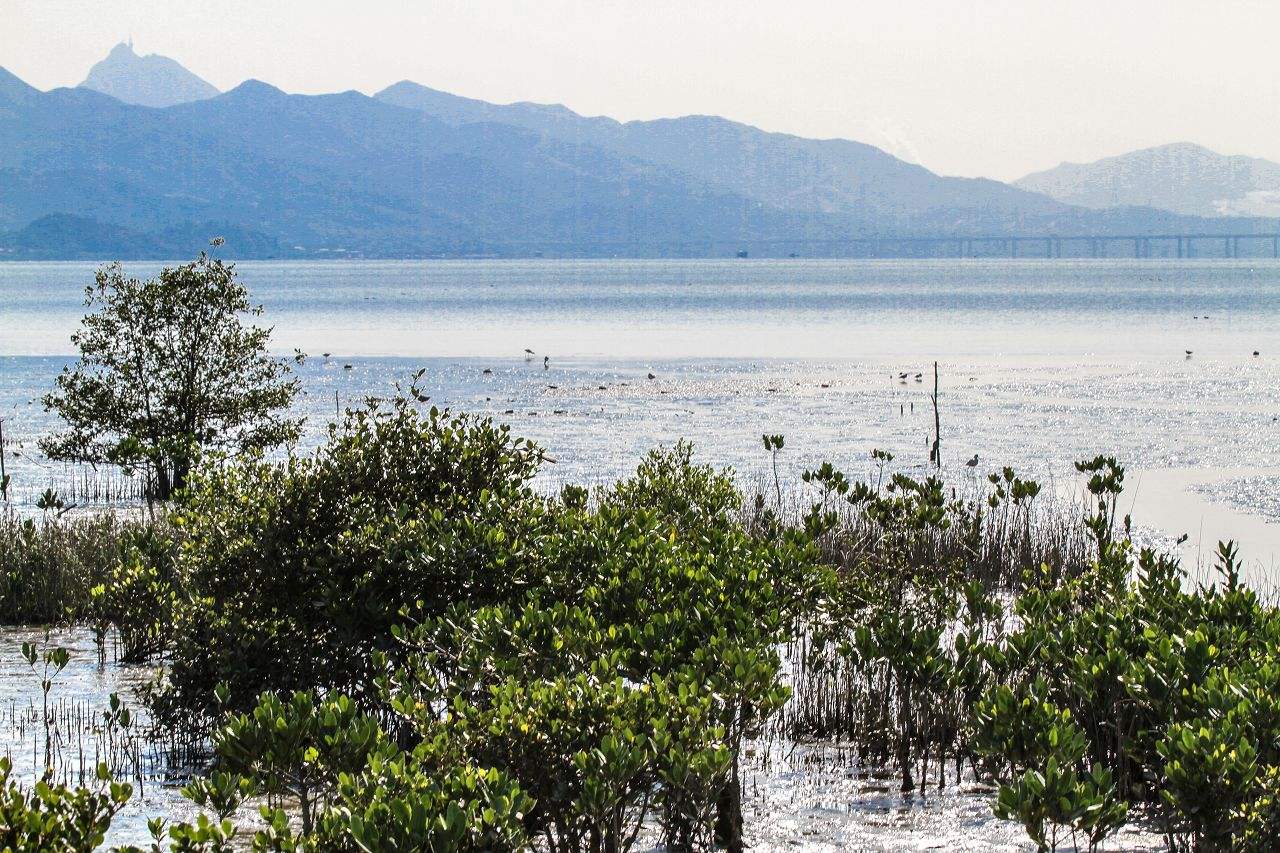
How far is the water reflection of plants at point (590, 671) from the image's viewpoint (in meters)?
6.61

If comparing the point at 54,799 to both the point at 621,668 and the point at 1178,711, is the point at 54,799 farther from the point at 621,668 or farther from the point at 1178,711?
the point at 1178,711

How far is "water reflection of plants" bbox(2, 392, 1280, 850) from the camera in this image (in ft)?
21.7

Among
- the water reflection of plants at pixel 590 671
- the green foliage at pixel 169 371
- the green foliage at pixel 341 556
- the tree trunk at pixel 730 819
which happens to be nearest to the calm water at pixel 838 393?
the tree trunk at pixel 730 819

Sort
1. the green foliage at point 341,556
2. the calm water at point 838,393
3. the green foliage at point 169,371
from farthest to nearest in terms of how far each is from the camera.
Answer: the green foliage at point 169,371, the calm water at point 838,393, the green foliage at point 341,556

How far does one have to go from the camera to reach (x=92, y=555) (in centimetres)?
1582

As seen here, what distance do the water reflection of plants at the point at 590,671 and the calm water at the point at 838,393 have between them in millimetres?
936

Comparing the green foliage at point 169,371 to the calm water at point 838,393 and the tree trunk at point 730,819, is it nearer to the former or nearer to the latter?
the calm water at point 838,393

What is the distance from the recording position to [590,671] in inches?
312

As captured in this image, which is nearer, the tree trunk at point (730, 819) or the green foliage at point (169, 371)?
the tree trunk at point (730, 819)

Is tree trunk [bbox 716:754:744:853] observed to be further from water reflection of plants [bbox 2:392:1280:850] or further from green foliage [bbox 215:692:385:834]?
green foliage [bbox 215:692:385:834]

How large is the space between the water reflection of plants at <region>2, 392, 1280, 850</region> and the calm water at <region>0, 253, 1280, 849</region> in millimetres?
936

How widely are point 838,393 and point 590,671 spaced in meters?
37.3

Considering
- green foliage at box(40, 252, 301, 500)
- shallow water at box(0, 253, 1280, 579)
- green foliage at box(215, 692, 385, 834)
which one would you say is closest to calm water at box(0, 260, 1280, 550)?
shallow water at box(0, 253, 1280, 579)

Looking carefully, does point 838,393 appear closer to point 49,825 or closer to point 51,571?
point 51,571
